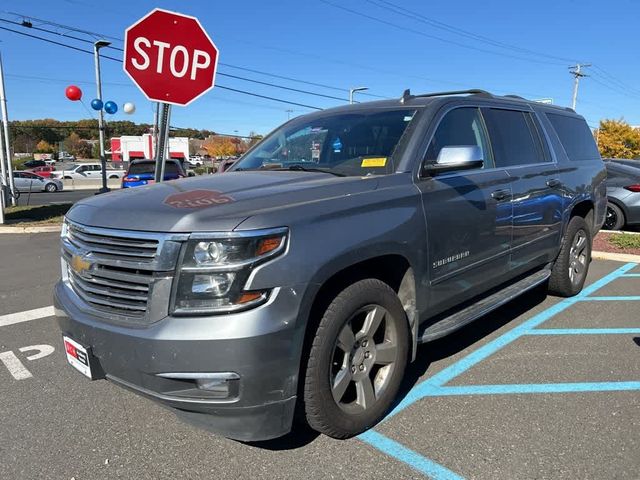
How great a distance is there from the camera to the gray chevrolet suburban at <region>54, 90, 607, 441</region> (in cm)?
232

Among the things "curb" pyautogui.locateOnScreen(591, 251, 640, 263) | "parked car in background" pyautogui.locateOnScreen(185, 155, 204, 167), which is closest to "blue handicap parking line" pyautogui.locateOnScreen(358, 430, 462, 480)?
"curb" pyautogui.locateOnScreen(591, 251, 640, 263)

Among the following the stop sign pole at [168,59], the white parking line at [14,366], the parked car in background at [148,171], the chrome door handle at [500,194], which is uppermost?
the stop sign pole at [168,59]

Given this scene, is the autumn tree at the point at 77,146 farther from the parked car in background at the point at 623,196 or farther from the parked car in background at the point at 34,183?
the parked car in background at the point at 623,196

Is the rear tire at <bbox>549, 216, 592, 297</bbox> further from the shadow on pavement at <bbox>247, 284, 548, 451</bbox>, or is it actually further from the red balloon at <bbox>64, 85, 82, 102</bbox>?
the red balloon at <bbox>64, 85, 82, 102</bbox>

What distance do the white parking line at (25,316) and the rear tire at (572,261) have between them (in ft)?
17.1

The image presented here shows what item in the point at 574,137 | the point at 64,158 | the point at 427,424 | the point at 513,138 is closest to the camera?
the point at 427,424

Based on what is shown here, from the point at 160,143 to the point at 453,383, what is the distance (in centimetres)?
376

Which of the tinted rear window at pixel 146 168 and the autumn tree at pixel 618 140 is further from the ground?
the autumn tree at pixel 618 140

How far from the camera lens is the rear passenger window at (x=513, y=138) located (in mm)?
4211

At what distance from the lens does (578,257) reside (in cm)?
564

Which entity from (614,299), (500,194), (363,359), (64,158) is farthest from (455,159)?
(64,158)

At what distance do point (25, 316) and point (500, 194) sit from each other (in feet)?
15.3

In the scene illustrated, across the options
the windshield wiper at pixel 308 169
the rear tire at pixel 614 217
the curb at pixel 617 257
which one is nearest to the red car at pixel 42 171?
the rear tire at pixel 614 217

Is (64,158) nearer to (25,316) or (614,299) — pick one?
(25,316)
